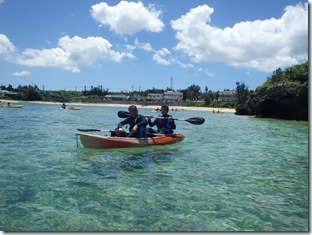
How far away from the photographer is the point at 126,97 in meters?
165

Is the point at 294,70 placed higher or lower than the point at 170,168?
higher

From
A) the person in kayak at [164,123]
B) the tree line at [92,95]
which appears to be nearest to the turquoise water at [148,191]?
the person in kayak at [164,123]

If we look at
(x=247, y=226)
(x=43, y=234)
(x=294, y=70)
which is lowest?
(x=247, y=226)

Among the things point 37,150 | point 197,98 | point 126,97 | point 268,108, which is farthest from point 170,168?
point 126,97

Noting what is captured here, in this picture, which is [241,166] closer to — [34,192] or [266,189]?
[266,189]

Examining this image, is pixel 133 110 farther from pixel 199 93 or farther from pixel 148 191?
pixel 199 93

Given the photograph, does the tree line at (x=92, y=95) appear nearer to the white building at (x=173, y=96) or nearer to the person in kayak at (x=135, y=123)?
the white building at (x=173, y=96)

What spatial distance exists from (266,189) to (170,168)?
319 cm

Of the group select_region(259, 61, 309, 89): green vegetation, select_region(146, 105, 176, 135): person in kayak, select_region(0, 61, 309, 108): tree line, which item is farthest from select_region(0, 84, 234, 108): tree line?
select_region(146, 105, 176, 135): person in kayak

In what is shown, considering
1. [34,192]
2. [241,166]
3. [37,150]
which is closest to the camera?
[34,192]

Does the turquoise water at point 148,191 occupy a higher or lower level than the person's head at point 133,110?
lower

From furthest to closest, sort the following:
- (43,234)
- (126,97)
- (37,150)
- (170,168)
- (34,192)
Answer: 1. (126,97)
2. (37,150)
3. (170,168)
4. (34,192)
5. (43,234)

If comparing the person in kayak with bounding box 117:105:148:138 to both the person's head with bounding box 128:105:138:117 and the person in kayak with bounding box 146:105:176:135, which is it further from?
the person in kayak with bounding box 146:105:176:135

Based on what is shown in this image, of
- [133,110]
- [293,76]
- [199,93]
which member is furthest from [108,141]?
[199,93]
